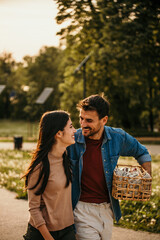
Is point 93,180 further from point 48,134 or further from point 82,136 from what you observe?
point 48,134

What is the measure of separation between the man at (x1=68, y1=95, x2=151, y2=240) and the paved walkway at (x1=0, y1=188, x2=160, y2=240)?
175 centimetres

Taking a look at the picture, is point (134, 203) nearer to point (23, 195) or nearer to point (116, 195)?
point (23, 195)

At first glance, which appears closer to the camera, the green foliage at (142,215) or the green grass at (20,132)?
the green foliage at (142,215)

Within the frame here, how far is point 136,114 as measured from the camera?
3203 cm

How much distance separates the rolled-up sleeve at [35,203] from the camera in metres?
2.69

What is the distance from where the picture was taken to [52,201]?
281 cm

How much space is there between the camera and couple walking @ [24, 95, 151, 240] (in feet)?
9.14

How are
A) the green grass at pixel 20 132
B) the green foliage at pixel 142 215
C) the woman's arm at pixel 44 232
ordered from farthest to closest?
the green grass at pixel 20 132 → the green foliage at pixel 142 215 → the woman's arm at pixel 44 232

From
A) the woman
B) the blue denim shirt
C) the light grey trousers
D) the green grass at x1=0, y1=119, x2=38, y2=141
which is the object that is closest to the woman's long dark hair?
the woman

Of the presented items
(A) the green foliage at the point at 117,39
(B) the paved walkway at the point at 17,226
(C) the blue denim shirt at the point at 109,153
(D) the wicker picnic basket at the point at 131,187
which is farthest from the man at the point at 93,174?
(A) the green foliage at the point at 117,39

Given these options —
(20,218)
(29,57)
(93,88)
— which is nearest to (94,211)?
(20,218)

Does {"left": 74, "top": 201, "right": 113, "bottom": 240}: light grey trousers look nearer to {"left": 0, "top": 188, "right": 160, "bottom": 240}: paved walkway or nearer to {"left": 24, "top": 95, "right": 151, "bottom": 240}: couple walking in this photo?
{"left": 24, "top": 95, "right": 151, "bottom": 240}: couple walking

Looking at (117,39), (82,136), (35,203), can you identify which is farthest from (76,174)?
(117,39)

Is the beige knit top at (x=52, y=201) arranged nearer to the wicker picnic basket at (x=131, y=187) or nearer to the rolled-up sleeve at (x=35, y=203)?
the rolled-up sleeve at (x=35, y=203)
